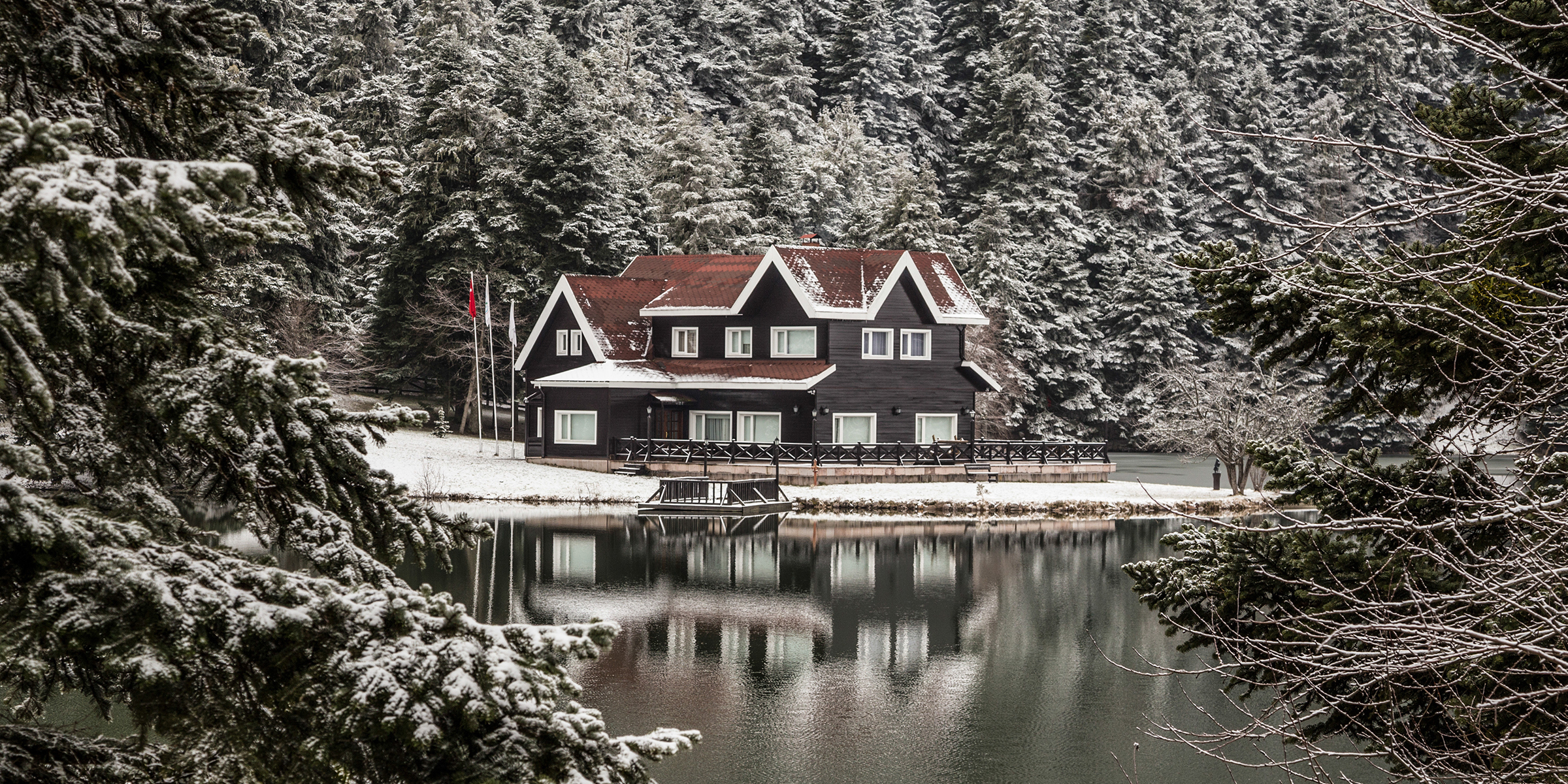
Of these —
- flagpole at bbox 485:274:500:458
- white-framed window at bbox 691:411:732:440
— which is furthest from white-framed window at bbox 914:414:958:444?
flagpole at bbox 485:274:500:458

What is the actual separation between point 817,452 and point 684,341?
23.4ft

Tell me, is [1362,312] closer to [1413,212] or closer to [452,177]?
[1413,212]

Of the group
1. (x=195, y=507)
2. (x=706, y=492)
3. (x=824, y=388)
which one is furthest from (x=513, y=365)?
(x=195, y=507)

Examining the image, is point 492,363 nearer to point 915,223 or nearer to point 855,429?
point 855,429

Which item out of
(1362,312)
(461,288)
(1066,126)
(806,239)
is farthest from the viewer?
(1066,126)

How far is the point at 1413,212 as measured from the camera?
5.48m

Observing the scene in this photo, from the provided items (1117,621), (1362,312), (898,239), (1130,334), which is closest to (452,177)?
(898,239)

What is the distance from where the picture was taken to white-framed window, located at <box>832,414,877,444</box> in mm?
43562

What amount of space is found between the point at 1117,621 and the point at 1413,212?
60.9ft

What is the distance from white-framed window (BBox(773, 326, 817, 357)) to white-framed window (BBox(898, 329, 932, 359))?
296cm

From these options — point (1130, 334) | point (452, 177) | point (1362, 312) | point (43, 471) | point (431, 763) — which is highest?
point (452, 177)

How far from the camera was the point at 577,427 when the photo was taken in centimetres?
4441

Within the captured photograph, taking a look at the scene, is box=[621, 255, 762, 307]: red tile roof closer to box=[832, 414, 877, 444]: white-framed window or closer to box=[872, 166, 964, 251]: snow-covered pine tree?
box=[832, 414, 877, 444]: white-framed window

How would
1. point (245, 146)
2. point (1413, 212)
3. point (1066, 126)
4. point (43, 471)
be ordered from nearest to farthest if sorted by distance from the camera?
point (43, 471) → point (245, 146) → point (1413, 212) → point (1066, 126)
